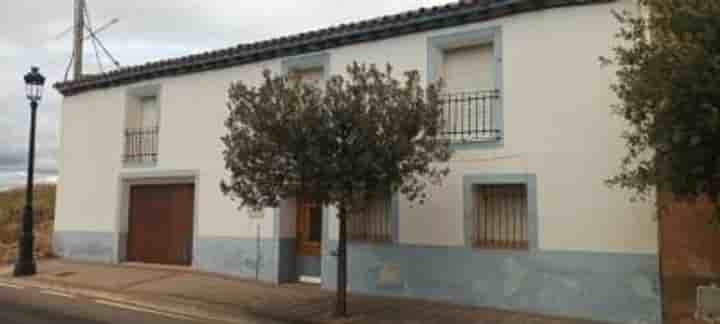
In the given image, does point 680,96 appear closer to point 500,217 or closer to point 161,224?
point 500,217

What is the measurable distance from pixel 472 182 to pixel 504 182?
536 mm

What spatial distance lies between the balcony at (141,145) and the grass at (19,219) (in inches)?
153

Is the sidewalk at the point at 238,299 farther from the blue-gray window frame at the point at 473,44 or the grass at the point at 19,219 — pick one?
the grass at the point at 19,219

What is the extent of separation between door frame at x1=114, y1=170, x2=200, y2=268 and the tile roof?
2.26 m

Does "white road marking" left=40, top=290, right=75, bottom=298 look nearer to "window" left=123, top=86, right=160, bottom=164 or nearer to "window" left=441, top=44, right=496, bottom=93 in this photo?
"window" left=123, top=86, right=160, bottom=164

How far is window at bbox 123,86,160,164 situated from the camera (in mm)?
14523

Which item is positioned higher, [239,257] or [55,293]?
[239,257]

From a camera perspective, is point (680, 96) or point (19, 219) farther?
point (19, 219)

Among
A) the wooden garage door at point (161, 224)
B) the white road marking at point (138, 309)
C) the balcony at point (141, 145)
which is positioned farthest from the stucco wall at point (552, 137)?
the balcony at point (141, 145)

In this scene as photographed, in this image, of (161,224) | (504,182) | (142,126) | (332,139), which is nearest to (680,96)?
(332,139)

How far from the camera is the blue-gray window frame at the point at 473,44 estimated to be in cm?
1020

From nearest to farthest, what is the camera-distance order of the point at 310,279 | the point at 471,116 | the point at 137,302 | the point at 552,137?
the point at 552,137, the point at 137,302, the point at 471,116, the point at 310,279

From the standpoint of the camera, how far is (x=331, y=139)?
27.1 feet

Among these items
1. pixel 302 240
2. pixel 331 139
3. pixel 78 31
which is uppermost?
pixel 78 31
